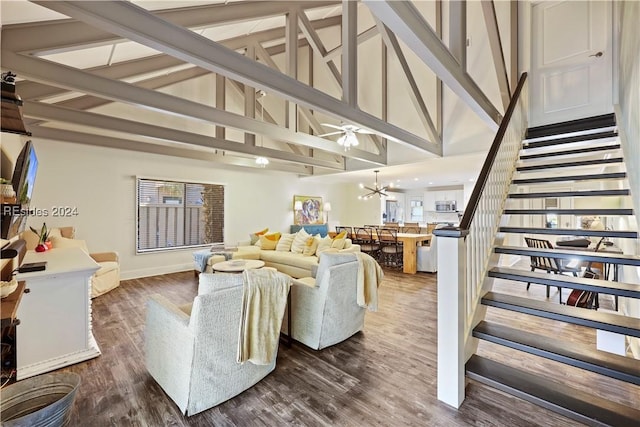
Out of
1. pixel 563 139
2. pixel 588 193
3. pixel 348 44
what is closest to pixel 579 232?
pixel 588 193

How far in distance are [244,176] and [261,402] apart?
632 centimetres

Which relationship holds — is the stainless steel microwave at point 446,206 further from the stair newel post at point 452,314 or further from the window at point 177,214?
the stair newel post at point 452,314

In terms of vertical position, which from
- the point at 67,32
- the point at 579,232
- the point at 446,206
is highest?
the point at 67,32

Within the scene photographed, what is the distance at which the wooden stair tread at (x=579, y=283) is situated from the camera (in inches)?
74.6

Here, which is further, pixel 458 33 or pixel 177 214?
pixel 177 214

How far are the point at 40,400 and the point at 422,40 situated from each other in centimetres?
339

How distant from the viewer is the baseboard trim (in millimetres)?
5637

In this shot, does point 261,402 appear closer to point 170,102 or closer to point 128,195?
point 170,102

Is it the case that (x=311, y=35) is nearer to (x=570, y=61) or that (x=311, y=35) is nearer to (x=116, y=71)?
(x=116, y=71)

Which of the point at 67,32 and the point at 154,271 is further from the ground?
the point at 67,32

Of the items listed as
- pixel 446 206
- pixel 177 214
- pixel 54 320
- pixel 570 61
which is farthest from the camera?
pixel 446 206

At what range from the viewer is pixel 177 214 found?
6.41 m

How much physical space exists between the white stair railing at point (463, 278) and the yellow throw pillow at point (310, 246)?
329 centimetres

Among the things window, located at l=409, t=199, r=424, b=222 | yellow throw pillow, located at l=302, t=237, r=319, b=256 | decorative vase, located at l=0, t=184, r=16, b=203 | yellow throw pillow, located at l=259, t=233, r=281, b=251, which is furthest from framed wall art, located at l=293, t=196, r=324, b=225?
decorative vase, located at l=0, t=184, r=16, b=203
